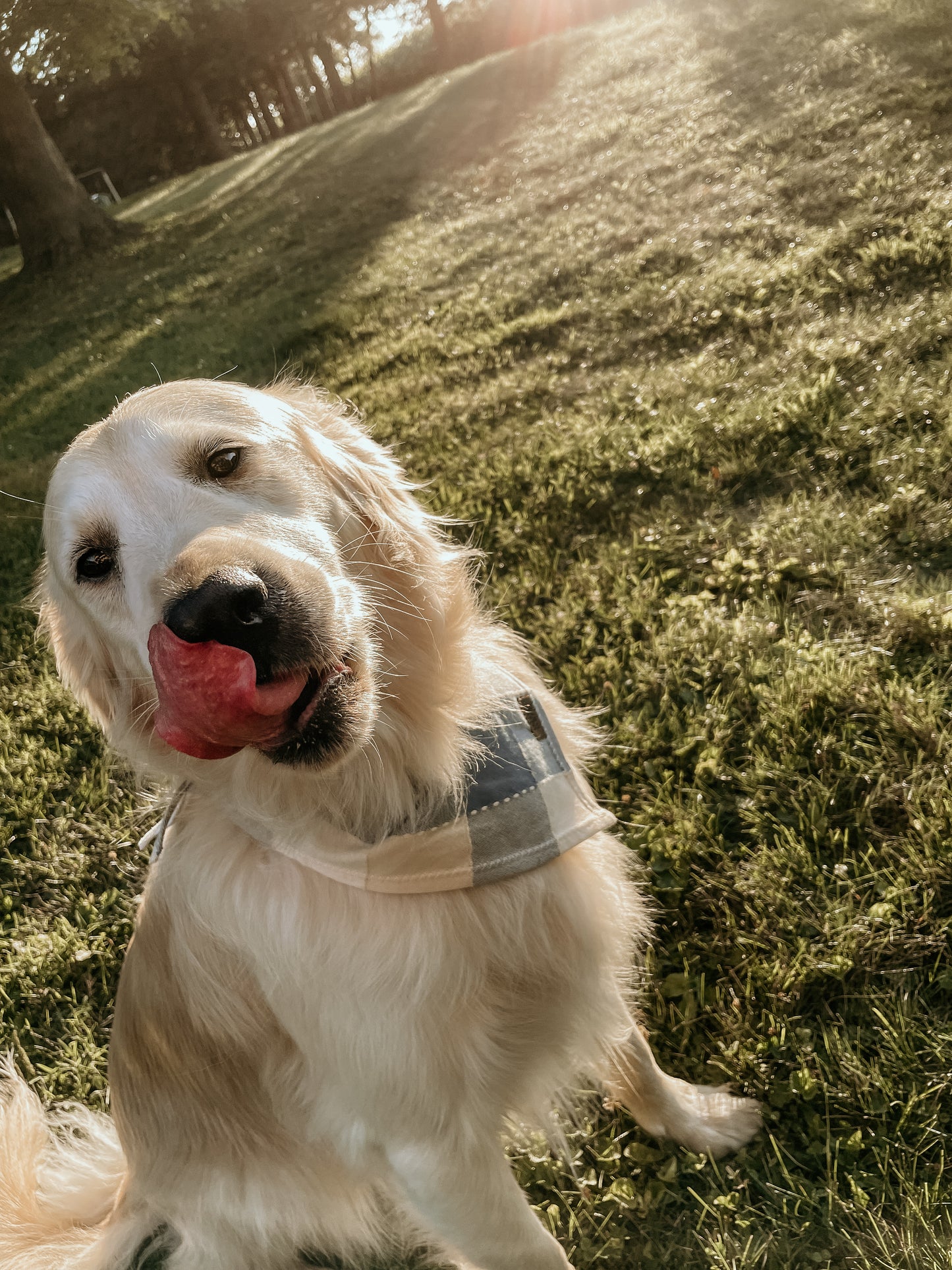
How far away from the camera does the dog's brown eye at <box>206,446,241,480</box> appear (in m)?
1.91

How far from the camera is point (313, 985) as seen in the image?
5.86ft

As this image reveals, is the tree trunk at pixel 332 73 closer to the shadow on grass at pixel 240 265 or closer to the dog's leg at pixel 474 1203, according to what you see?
the shadow on grass at pixel 240 265

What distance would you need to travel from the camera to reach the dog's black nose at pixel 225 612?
144 centimetres

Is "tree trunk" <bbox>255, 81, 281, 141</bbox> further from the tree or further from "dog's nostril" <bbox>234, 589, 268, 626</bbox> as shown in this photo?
"dog's nostril" <bbox>234, 589, 268, 626</bbox>

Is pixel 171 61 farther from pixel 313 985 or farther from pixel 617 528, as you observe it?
pixel 313 985

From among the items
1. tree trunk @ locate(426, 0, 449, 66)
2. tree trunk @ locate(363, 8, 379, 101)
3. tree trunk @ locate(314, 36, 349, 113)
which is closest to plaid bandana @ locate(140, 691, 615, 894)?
tree trunk @ locate(426, 0, 449, 66)

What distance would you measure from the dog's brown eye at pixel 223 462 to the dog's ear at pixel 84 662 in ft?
1.53

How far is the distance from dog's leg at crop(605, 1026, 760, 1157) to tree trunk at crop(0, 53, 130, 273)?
1653 cm

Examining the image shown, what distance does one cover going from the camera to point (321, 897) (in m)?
1.81

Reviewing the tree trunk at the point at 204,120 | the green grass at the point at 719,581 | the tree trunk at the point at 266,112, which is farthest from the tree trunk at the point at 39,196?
the tree trunk at the point at 266,112

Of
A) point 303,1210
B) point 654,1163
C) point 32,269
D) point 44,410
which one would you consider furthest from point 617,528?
point 32,269

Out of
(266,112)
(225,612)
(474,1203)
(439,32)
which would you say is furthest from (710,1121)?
Answer: (266,112)

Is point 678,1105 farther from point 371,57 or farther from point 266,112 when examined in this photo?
point 266,112

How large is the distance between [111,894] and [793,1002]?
2387 mm
